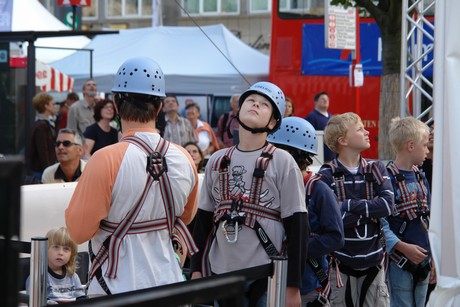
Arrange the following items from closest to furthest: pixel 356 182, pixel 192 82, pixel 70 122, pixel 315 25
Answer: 1. pixel 356 182
2. pixel 70 122
3. pixel 315 25
4. pixel 192 82

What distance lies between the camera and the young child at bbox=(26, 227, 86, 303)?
5.73 m

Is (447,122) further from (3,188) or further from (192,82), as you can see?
(192,82)

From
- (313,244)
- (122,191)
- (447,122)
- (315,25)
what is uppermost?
(315,25)

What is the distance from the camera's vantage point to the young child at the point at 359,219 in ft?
18.0

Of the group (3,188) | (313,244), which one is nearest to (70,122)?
(313,244)

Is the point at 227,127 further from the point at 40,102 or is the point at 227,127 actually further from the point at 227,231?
the point at 227,231

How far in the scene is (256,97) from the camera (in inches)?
180

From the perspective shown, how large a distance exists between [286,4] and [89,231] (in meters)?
14.9

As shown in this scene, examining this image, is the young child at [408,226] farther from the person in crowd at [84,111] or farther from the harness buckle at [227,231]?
the person in crowd at [84,111]

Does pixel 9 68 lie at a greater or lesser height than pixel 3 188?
greater

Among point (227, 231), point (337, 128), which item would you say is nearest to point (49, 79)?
point (337, 128)

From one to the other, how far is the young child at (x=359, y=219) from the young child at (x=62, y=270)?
5.31ft

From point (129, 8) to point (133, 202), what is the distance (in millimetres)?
47138

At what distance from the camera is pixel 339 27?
14711 millimetres
